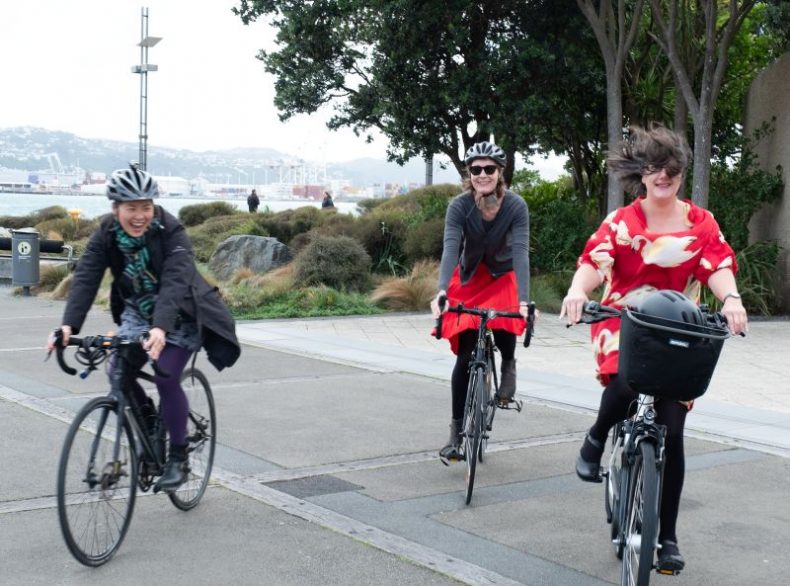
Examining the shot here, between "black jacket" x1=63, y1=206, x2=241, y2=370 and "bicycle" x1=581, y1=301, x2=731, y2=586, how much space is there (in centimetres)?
178

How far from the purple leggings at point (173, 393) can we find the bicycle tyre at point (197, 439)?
223 millimetres

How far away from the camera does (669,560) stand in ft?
13.1

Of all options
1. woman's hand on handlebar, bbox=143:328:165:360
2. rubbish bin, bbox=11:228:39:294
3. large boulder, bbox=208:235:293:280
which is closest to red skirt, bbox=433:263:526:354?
woman's hand on handlebar, bbox=143:328:165:360

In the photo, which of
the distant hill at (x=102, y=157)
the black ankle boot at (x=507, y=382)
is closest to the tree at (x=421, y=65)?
the black ankle boot at (x=507, y=382)

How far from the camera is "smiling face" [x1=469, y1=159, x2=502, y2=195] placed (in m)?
6.04

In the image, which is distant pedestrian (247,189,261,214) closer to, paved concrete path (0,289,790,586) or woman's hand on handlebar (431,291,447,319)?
paved concrete path (0,289,790,586)

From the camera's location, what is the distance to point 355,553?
4762 mm

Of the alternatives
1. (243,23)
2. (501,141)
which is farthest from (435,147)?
(243,23)

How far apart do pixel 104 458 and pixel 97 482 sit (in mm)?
103

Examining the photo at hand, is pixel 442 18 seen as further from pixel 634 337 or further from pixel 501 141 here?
pixel 634 337

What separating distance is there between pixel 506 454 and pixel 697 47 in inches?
481

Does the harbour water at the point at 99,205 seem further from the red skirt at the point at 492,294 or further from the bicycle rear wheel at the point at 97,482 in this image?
the bicycle rear wheel at the point at 97,482

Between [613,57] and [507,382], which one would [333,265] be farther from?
[507,382]

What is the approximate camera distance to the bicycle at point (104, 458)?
446 cm
